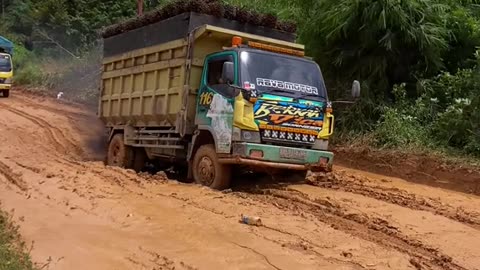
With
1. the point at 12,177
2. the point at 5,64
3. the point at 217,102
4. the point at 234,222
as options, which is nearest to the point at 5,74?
the point at 5,64

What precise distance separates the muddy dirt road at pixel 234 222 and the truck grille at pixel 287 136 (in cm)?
72

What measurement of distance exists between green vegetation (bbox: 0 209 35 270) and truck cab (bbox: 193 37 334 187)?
131 inches

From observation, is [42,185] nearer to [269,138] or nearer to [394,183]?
[269,138]

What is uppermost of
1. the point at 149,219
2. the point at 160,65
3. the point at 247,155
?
the point at 160,65

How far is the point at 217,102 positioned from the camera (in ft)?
30.0

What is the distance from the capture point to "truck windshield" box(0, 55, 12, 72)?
25.8m

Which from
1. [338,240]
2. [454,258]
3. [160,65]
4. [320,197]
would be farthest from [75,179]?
[454,258]

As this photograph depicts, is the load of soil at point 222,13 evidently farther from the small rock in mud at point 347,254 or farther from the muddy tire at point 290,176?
the small rock in mud at point 347,254

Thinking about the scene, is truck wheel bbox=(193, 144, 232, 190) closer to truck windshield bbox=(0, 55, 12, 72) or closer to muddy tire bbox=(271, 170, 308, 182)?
muddy tire bbox=(271, 170, 308, 182)

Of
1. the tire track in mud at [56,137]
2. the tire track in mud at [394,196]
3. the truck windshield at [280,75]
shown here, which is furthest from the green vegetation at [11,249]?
the tire track in mud at [56,137]

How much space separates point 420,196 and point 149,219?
4152mm

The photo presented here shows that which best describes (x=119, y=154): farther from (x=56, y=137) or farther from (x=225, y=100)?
(x=225, y=100)

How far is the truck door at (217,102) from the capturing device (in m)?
8.86

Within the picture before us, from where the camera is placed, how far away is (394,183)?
10430mm
